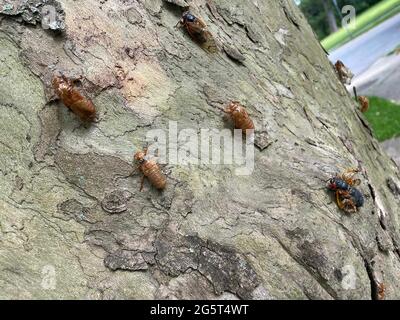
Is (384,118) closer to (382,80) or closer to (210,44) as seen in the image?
(382,80)

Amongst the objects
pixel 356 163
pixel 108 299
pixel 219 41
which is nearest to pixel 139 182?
pixel 108 299

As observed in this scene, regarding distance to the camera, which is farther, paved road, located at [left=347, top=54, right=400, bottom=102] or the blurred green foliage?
the blurred green foliage

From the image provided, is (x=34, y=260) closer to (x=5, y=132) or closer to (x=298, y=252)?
(x=5, y=132)

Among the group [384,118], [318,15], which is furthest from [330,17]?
[384,118]

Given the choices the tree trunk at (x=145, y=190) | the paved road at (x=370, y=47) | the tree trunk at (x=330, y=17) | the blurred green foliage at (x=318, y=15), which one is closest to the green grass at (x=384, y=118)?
the paved road at (x=370, y=47)

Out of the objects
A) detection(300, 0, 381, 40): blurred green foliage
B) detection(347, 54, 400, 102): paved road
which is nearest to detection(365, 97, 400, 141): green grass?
detection(347, 54, 400, 102): paved road

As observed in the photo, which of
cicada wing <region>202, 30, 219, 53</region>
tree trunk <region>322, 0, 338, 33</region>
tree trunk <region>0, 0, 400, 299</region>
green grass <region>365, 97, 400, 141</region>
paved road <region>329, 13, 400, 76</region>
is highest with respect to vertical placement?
tree trunk <region>322, 0, 338, 33</region>

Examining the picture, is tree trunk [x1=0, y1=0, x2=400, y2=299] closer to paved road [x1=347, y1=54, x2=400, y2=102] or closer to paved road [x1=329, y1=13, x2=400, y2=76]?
paved road [x1=347, y1=54, x2=400, y2=102]
